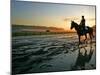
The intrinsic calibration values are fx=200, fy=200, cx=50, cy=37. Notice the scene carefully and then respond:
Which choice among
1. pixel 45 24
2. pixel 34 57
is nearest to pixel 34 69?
pixel 34 57

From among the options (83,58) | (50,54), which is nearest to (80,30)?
(83,58)

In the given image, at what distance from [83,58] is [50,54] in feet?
1.55

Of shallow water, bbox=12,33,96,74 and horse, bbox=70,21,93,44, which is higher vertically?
horse, bbox=70,21,93,44

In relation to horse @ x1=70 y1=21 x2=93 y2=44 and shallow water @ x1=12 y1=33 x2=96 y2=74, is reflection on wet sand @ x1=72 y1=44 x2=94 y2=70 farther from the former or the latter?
horse @ x1=70 y1=21 x2=93 y2=44

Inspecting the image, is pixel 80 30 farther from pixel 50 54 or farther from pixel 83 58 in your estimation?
pixel 50 54

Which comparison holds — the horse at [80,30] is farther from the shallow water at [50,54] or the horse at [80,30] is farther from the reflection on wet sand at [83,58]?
the reflection on wet sand at [83,58]

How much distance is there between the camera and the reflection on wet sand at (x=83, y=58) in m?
2.64

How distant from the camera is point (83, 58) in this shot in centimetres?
267

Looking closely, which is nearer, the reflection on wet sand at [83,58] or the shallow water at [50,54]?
the shallow water at [50,54]

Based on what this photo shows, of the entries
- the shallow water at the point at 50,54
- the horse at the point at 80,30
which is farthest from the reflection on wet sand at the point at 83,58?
the horse at the point at 80,30

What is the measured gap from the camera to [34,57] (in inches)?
96.1

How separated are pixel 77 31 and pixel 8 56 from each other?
3.14 feet

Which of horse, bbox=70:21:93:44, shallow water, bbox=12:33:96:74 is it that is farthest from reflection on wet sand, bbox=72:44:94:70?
horse, bbox=70:21:93:44

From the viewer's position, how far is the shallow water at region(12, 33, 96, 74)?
2.38 m
